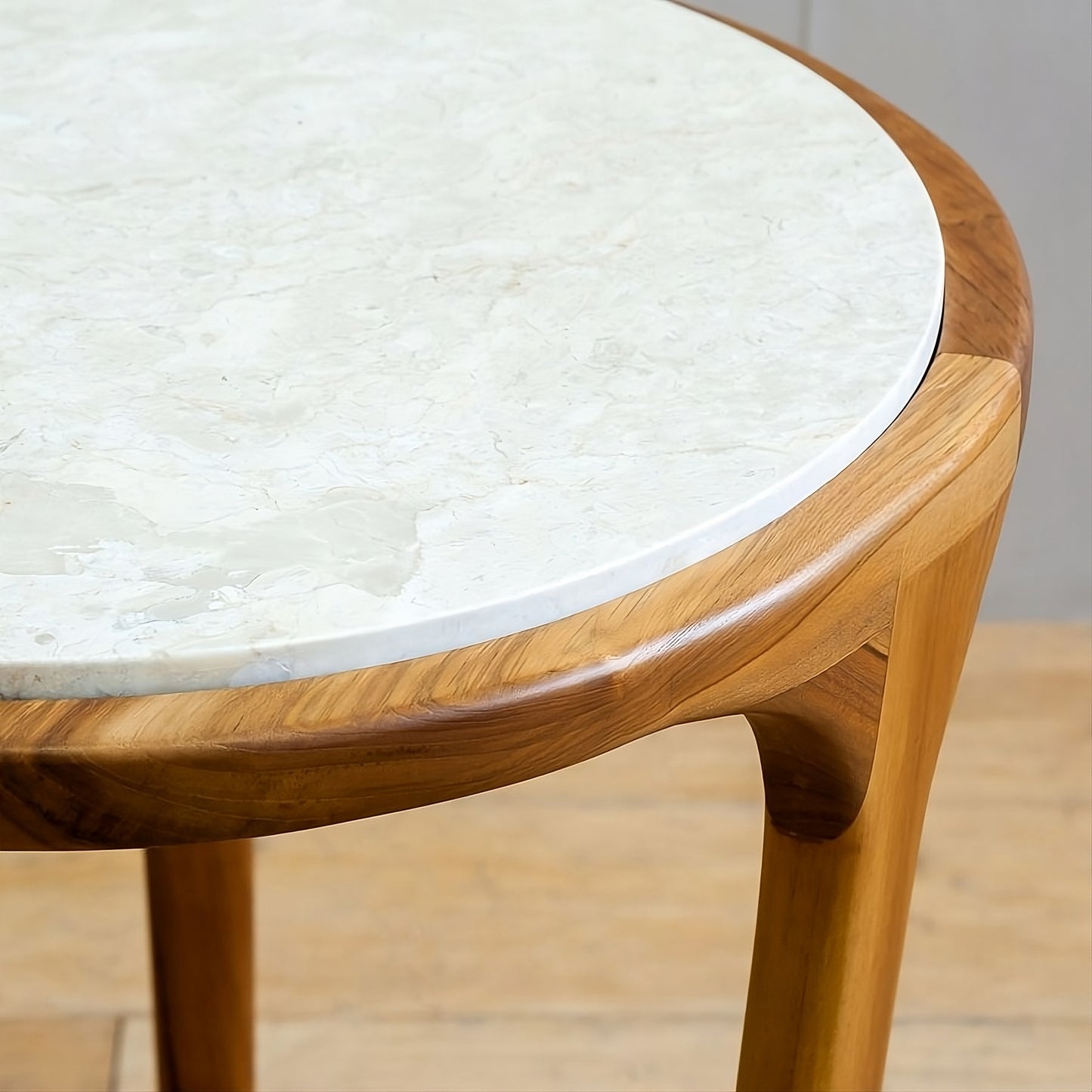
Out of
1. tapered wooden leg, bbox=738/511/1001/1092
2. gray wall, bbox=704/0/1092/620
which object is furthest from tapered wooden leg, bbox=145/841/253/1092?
gray wall, bbox=704/0/1092/620

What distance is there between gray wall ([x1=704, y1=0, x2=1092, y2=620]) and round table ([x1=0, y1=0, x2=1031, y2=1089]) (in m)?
0.47

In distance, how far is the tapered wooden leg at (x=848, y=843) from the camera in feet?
1.26

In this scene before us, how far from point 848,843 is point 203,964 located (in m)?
0.39

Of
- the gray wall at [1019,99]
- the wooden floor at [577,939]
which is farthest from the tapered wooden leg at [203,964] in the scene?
the gray wall at [1019,99]

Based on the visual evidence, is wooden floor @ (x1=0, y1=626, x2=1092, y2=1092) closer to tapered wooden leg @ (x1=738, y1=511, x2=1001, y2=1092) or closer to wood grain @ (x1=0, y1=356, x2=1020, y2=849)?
tapered wooden leg @ (x1=738, y1=511, x2=1001, y2=1092)

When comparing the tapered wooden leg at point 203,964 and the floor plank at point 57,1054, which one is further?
the floor plank at point 57,1054

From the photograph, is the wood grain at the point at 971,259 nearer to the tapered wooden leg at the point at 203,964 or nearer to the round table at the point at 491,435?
the round table at the point at 491,435

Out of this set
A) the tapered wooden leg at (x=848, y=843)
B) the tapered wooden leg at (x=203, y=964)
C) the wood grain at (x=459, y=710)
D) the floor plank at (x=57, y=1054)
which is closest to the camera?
the wood grain at (x=459, y=710)

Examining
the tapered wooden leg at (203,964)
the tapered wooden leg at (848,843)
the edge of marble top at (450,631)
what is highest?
the edge of marble top at (450,631)

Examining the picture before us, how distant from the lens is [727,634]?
319mm

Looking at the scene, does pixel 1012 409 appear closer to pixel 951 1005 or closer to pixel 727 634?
pixel 727 634

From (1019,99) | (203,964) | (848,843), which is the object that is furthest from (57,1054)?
(1019,99)

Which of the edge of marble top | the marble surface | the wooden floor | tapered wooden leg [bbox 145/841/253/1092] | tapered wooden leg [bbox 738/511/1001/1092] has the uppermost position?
the marble surface

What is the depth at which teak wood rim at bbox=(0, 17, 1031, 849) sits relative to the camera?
0.28 m
